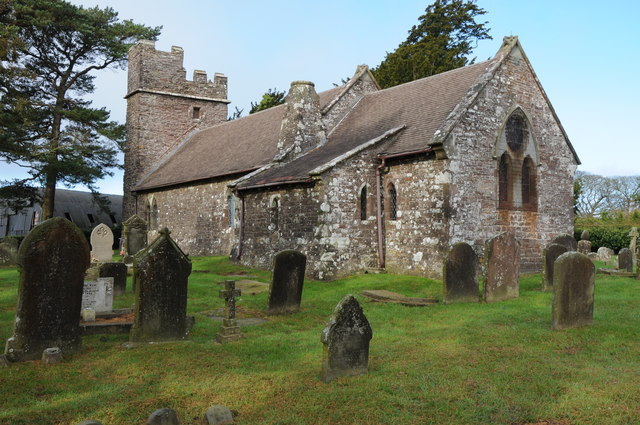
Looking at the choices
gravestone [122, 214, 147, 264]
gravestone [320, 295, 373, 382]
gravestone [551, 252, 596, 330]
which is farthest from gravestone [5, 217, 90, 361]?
gravestone [122, 214, 147, 264]

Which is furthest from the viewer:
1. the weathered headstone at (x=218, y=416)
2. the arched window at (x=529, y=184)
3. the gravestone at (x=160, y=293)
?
the arched window at (x=529, y=184)

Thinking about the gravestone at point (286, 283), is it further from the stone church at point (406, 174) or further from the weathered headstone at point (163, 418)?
the weathered headstone at point (163, 418)

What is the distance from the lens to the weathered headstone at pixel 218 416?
16.0ft

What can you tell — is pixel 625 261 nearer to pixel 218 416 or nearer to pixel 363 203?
pixel 363 203

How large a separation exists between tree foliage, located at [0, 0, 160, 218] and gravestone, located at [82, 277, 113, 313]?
60.5 ft

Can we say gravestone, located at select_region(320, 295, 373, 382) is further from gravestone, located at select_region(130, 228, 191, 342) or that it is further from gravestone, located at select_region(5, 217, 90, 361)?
gravestone, located at select_region(5, 217, 90, 361)

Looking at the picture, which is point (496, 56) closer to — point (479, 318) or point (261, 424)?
point (479, 318)

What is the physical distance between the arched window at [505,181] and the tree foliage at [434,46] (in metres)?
15.6

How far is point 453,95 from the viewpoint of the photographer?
1677cm

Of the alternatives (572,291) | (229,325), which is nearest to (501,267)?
(572,291)

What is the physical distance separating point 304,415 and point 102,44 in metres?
31.4

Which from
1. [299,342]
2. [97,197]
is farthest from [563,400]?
[97,197]

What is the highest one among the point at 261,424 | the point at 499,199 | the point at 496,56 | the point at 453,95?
the point at 496,56

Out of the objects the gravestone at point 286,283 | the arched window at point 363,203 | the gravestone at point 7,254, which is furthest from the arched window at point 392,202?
the gravestone at point 7,254
